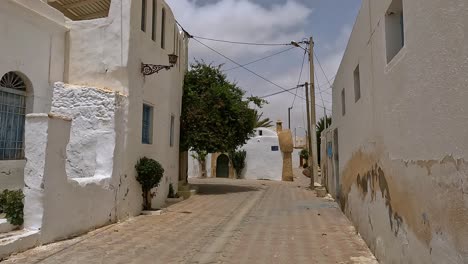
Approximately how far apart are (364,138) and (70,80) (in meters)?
8.19

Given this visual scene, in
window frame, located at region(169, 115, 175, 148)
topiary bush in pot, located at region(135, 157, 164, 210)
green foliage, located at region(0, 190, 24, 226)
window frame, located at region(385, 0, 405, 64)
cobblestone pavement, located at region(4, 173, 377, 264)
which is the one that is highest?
window frame, located at region(385, 0, 405, 64)

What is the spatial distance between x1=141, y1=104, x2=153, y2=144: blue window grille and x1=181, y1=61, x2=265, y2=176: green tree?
13.1 feet

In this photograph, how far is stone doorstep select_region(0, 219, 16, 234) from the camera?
22.0 feet

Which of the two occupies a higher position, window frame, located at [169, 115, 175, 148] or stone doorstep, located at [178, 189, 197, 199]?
window frame, located at [169, 115, 175, 148]

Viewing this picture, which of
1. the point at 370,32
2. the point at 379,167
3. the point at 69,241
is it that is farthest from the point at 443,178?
the point at 69,241

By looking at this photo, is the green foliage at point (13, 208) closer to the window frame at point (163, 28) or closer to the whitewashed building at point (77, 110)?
the whitewashed building at point (77, 110)

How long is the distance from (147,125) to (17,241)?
6396mm

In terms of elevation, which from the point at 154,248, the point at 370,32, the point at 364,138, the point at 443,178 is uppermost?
the point at 370,32

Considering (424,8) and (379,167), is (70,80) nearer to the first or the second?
(379,167)

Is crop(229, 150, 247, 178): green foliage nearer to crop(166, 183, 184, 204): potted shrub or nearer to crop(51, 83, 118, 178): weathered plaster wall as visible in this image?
crop(166, 183, 184, 204): potted shrub

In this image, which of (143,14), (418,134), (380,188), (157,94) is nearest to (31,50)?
(143,14)

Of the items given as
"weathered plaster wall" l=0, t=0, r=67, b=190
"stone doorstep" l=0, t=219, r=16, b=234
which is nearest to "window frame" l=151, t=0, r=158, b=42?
"weathered plaster wall" l=0, t=0, r=67, b=190

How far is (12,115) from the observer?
9.59m

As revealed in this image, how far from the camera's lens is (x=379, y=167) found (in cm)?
637
